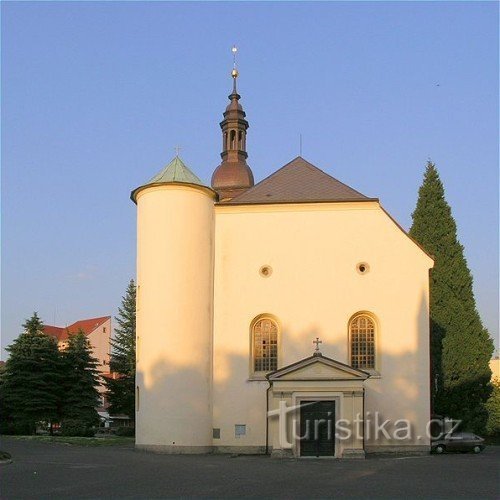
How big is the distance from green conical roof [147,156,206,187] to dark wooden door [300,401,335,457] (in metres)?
10.2

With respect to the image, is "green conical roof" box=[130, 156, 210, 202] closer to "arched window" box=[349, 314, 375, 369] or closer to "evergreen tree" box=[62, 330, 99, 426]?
"arched window" box=[349, 314, 375, 369]

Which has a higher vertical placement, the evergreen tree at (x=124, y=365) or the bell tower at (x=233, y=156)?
the bell tower at (x=233, y=156)

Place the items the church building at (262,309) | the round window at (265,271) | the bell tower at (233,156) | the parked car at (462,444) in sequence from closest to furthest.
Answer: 1. the church building at (262,309)
2. the round window at (265,271)
3. the parked car at (462,444)
4. the bell tower at (233,156)

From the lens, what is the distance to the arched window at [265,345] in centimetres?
3109

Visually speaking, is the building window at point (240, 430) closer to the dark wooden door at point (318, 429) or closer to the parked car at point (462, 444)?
the dark wooden door at point (318, 429)

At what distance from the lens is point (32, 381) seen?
140 ft

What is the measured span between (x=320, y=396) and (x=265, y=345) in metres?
4.06

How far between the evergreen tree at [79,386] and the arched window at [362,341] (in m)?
19.3

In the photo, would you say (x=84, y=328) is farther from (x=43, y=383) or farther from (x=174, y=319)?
(x=174, y=319)

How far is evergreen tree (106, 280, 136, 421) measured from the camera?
51.3 meters

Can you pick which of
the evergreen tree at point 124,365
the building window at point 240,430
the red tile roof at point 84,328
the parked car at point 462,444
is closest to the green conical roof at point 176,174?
the building window at point 240,430

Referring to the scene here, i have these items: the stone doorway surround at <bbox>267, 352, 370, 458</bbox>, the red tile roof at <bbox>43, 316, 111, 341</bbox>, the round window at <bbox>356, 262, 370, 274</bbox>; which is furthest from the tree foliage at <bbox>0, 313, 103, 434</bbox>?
the red tile roof at <bbox>43, 316, 111, 341</bbox>

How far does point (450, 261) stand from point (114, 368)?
1003 inches

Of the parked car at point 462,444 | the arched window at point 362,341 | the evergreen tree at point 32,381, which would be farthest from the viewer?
the evergreen tree at point 32,381
